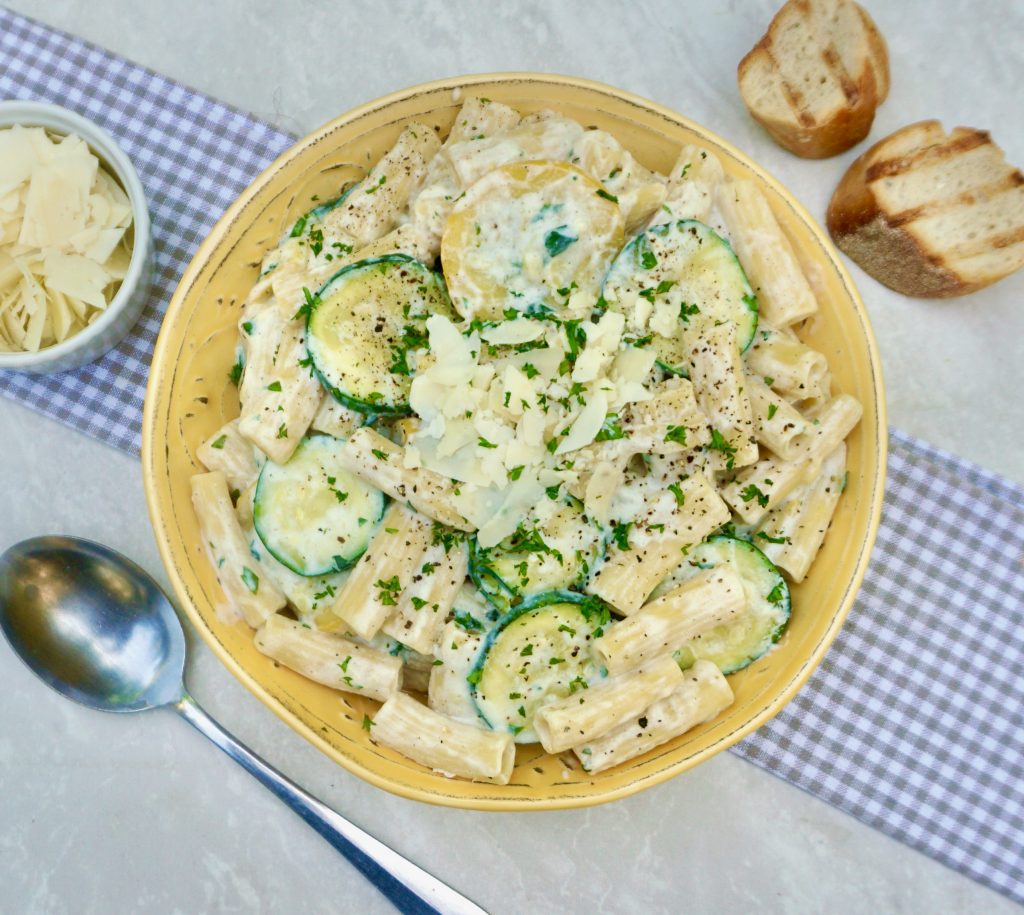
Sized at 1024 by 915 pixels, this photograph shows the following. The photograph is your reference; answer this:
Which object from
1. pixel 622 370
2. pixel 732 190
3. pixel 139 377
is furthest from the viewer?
pixel 139 377

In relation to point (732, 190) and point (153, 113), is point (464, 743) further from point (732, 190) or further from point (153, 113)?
point (153, 113)

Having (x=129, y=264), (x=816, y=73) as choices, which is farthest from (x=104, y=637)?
(x=816, y=73)

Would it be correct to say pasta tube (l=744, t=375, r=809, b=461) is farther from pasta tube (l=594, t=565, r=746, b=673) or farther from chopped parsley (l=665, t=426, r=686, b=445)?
pasta tube (l=594, t=565, r=746, b=673)

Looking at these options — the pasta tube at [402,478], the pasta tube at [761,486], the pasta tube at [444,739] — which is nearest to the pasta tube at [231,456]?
the pasta tube at [402,478]

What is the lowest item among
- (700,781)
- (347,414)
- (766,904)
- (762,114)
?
(766,904)

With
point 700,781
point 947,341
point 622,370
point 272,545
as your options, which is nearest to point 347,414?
point 272,545
